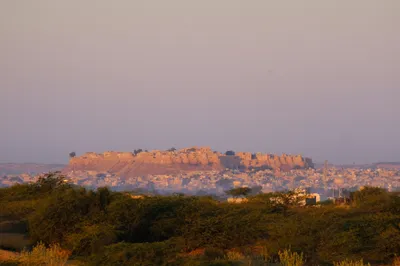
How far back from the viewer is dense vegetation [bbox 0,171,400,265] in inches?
913

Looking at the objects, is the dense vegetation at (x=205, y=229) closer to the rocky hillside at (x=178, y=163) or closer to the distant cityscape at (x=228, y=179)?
the distant cityscape at (x=228, y=179)

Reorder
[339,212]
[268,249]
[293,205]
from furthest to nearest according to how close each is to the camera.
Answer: [293,205] → [339,212] → [268,249]

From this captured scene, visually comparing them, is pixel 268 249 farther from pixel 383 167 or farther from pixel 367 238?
pixel 383 167

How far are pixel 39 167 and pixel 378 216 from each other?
169 m

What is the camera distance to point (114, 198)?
1174 inches

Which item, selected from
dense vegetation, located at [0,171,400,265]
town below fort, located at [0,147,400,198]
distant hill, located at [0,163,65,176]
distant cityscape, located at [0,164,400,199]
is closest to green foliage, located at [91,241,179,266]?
dense vegetation, located at [0,171,400,265]

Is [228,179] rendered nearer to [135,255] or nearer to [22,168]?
[22,168]

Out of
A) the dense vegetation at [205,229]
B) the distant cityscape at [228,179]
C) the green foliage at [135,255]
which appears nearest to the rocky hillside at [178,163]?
the distant cityscape at [228,179]

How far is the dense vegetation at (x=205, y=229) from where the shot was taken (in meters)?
23.2

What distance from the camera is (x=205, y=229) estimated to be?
87.8 feet

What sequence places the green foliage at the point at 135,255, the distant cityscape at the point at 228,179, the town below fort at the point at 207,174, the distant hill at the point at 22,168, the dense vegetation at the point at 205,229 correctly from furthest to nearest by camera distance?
1. the distant hill at the point at 22,168
2. the town below fort at the point at 207,174
3. the distant cityscape at the point at 228,179
4. the dense vegetation at the point at 205,229
5. the green foliage at the point at 135,255

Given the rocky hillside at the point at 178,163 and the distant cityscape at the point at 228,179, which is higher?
the rocky hillside at the point at 178,163

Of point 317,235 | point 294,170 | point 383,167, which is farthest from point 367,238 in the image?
point 383,167

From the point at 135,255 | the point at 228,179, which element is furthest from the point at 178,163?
the point at 135,255
